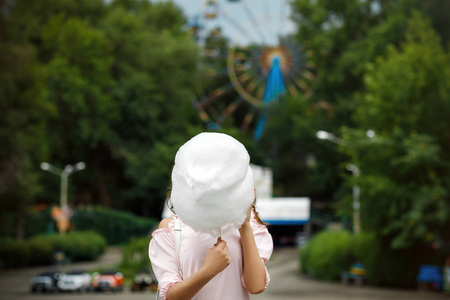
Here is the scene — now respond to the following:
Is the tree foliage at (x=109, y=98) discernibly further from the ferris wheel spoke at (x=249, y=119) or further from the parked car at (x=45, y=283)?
the parked car at (x=45, y=283)

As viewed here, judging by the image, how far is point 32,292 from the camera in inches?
1122

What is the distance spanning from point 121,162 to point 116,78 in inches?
274

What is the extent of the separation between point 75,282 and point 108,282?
1274 mm

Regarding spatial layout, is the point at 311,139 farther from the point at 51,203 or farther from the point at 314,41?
the point at 51,203

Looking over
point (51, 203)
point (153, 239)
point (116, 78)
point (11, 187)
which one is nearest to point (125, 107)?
point (116, 78)

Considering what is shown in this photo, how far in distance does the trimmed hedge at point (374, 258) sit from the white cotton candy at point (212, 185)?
25.5m

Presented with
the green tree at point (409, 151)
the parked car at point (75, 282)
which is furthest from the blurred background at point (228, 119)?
the parked car at point (75, 282)

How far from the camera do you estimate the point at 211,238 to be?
8.64 feet

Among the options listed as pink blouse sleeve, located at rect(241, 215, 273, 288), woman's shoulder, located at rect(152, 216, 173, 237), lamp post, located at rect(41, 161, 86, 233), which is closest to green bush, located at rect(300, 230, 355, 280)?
lamp post, located at rect(41, 161, 86, 233)

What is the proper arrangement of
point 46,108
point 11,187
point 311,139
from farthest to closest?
point 311,139
point 46,108
point 11,187

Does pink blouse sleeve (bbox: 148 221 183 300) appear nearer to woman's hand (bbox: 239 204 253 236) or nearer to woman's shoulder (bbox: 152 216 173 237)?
woman's shoulder (bbox: 152 216 173 237)

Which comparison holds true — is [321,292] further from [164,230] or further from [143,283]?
[164,230]

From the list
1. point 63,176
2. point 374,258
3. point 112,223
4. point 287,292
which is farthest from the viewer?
point 112,223

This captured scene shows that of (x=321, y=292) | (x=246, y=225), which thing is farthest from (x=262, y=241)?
(x=321, y=292)
